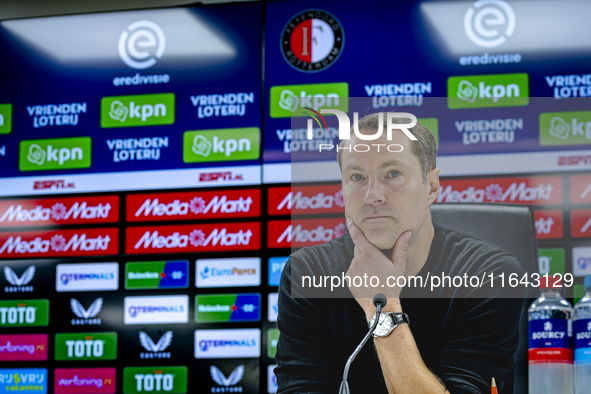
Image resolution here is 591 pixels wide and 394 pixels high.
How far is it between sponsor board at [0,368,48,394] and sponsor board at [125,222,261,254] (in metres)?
0.60

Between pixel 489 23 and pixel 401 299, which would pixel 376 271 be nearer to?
pixel 401 299

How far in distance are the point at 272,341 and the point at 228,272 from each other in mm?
315


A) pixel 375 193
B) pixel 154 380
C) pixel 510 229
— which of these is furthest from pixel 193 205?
pixel 510 229

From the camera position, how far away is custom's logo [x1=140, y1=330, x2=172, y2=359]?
8.92 feet

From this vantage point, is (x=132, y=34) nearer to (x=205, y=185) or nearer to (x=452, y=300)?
(x=205, y=185)

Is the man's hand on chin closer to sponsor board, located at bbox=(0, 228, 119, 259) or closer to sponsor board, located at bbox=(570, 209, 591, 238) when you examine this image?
sponsor board, located at bbox=(570, 209, 591, 238)

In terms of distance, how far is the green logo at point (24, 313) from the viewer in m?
2.81

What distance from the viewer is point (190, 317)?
8.93 feet

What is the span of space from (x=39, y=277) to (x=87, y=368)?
42 cm

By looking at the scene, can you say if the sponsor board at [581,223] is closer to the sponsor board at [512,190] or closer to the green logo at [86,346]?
the sponsor board at [512,190]

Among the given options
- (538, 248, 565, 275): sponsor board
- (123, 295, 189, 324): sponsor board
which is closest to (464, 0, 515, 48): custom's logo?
(538, 248, 565, 275): sponsor board

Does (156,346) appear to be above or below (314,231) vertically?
below

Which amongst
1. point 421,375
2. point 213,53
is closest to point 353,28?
point 213,53

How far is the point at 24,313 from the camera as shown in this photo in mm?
2830
